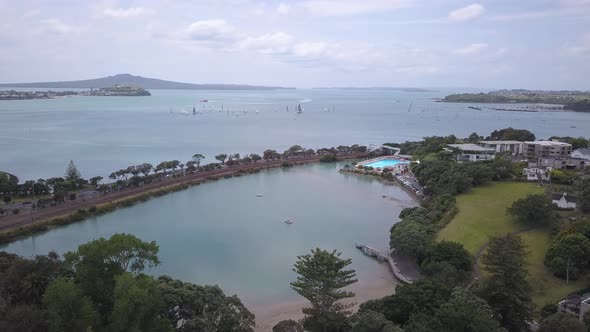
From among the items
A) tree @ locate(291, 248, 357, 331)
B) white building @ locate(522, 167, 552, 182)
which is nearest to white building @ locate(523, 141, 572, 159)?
white building @ locate(522, 167, 552, 182)

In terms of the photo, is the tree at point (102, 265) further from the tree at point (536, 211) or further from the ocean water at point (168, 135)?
the ocean water at point (168, 135)

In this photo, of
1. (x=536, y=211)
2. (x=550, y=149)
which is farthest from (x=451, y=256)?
(x=550, y=149)

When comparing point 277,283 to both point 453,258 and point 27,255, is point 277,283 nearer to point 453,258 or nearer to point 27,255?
point 453,258

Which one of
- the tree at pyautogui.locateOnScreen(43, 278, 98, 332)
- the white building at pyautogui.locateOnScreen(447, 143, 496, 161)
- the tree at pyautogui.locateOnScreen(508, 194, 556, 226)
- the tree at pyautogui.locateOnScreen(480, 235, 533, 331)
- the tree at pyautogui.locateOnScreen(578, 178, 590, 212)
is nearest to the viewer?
the tree at pyautogui.locateOnScreen(43, 278, 98, 332)

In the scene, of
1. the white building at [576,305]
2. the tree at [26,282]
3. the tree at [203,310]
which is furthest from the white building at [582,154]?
the tree at [26,282]

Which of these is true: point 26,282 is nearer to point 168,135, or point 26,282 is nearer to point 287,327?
point 287,327

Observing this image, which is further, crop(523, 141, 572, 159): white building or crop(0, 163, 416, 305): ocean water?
crop(523, 141, 572, 159): white building

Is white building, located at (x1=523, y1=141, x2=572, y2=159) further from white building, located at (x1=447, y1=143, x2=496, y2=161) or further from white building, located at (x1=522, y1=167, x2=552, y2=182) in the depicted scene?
white building, located at (x1=522, y1=167, x2=552, y2=182)
